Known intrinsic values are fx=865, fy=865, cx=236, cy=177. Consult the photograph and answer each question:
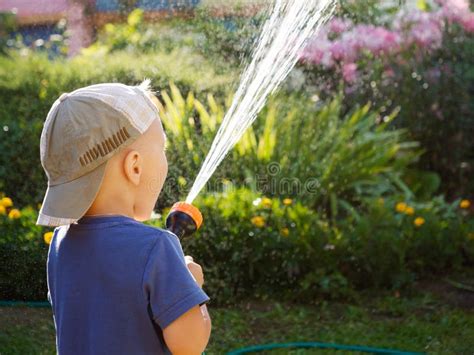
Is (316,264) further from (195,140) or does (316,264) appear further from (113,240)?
(113,240)

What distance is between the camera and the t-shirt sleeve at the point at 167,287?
1508 mm

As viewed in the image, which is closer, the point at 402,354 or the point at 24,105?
the point at 402,354

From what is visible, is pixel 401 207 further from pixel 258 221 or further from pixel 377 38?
pixel 377 38

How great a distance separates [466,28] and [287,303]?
2247 mm

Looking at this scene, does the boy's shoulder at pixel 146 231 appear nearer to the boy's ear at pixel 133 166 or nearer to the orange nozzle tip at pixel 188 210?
the boy's ear at pixel 133 166

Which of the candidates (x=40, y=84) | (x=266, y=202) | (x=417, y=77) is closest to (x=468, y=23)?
(x=417, y=77)

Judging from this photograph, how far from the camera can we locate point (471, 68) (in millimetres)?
4918

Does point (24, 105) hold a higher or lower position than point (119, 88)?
lower

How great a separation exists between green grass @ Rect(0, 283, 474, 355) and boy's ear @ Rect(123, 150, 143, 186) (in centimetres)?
170

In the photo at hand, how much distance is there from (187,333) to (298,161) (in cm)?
288

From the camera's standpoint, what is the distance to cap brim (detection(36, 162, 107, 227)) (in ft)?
5.15

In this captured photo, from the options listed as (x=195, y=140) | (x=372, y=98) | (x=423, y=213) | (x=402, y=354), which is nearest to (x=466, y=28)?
(x=372, y=98)

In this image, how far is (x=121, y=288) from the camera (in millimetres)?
1527

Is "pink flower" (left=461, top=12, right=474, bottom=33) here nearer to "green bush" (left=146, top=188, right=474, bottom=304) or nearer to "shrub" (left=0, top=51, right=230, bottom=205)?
"green bush" (left=146, top=188, right=474, bottom=304)
